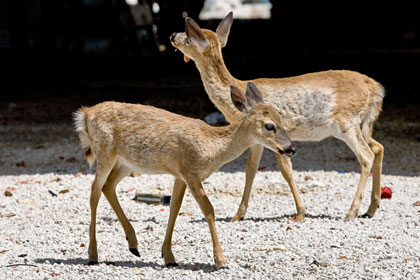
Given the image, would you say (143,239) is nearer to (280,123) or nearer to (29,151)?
(280,123)

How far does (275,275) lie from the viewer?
6043 millimetres

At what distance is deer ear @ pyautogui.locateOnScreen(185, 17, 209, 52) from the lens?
25.9 feet

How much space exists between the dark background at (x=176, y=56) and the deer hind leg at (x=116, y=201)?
8.17 meters

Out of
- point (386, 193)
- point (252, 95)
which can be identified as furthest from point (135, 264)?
point (386, 193)

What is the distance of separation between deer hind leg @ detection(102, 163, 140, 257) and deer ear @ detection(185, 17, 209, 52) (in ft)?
6.44

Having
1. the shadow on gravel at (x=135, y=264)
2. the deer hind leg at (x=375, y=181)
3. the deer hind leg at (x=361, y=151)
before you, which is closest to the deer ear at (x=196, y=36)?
the deer hind leg at (x=361, y=151)

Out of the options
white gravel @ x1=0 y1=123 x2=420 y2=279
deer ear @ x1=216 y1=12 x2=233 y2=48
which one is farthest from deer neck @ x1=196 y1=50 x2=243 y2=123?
white gravel @ x1=0 y1=123 x2=420 y2=279

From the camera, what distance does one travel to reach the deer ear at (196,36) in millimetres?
7891

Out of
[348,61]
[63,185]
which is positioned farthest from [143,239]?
[348,61]

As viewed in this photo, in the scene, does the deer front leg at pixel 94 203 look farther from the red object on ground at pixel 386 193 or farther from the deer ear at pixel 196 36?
the red object on ground at pixel 386 193

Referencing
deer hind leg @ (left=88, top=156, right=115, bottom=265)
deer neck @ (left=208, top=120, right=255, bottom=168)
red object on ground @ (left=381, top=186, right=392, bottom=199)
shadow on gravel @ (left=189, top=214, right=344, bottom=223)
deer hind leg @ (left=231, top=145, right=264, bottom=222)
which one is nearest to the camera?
deer neck @ (left=208, top=120, right=255, bottom=168)

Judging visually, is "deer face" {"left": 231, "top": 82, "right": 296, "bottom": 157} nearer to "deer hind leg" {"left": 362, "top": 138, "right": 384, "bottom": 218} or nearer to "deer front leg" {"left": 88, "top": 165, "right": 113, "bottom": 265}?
"deer front leg" {"left": 88, "top": 165, "right": 113, "bottom": 265}

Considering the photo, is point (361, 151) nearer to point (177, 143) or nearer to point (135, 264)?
point (177, 143)

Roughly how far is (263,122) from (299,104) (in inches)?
78.3
